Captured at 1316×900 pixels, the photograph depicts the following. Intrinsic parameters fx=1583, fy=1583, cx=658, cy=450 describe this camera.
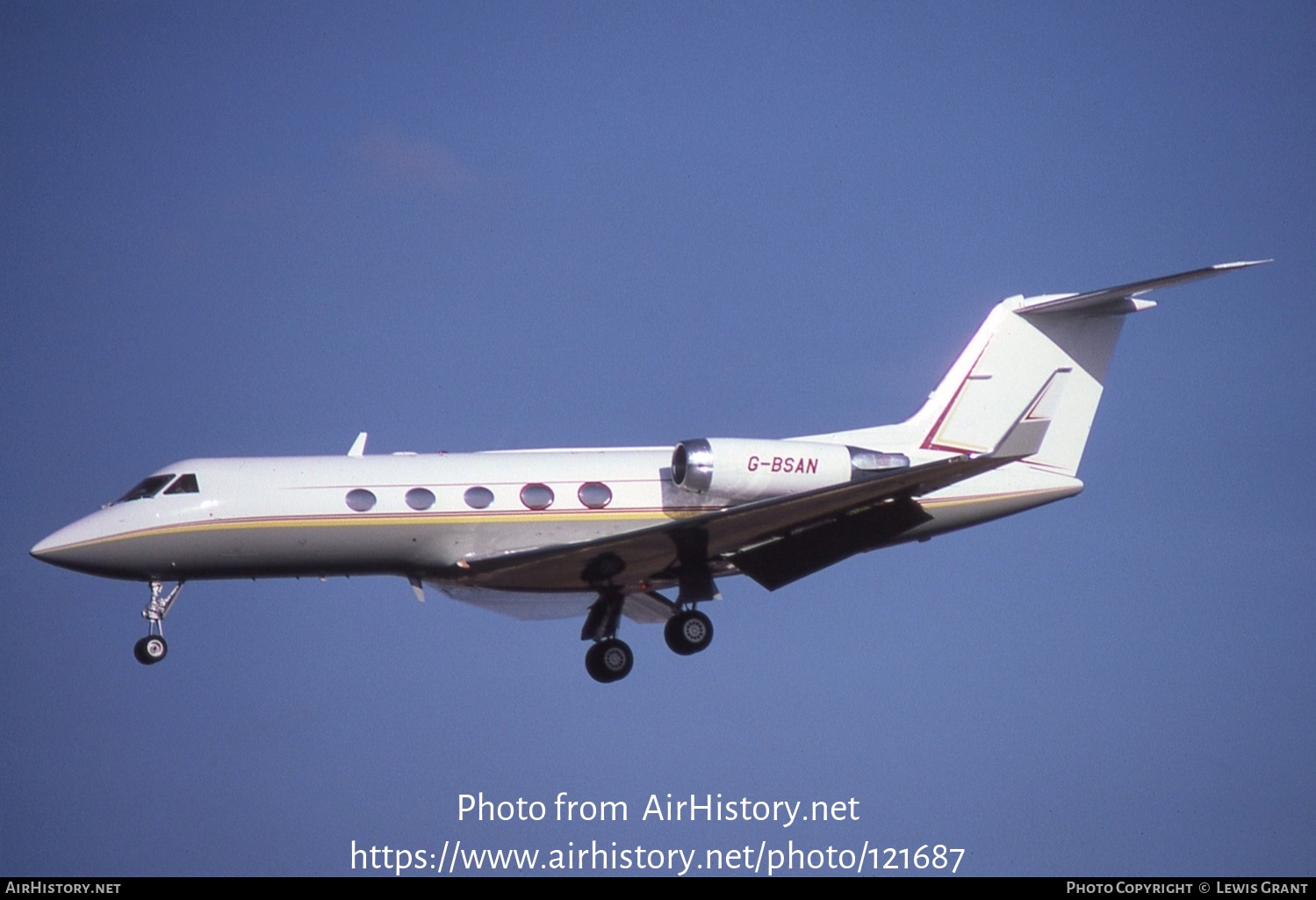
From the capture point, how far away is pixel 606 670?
71.6 feet

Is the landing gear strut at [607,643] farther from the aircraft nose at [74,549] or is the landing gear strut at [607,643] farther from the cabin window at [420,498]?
the aircraft nose at [74,549]

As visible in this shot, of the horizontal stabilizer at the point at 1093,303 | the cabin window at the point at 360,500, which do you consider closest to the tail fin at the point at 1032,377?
the horizontal stabilizer at the point at 1093,303

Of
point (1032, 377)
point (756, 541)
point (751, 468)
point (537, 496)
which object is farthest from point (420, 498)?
point (1032, 377)

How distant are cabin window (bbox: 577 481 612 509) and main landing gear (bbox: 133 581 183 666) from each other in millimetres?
5550

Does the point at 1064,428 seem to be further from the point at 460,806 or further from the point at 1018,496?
the point at 460,806

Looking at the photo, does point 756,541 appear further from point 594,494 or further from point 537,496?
point 537,496

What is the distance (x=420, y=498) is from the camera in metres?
21.0

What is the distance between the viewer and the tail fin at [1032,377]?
23.5 m

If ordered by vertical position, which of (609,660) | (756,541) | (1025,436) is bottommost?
(609,660)

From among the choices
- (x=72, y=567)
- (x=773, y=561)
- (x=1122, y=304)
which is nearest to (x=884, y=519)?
(x=773, y=561)

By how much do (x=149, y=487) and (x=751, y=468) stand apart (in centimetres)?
809
